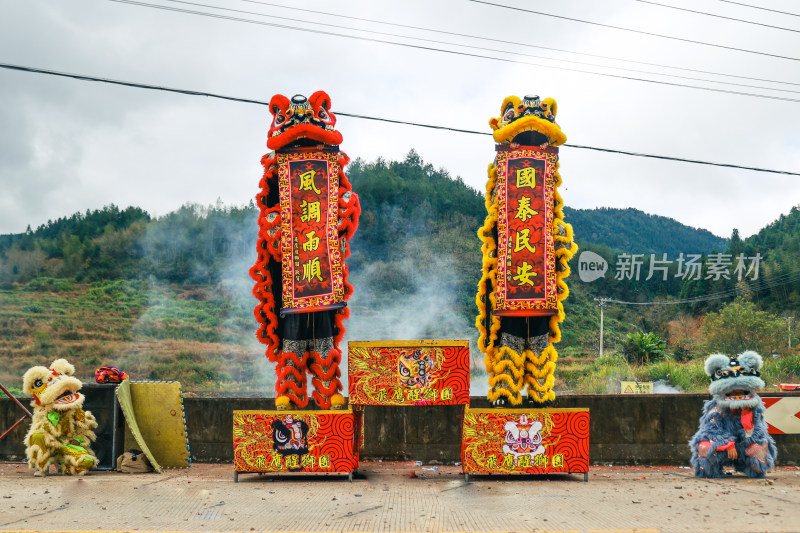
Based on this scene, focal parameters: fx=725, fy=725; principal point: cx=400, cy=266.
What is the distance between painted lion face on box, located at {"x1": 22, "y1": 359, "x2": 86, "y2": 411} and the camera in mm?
7680

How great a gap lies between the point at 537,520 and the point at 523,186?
3.77 meters

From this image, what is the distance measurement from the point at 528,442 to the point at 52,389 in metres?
5.00

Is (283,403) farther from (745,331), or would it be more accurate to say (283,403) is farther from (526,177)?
(745,331)

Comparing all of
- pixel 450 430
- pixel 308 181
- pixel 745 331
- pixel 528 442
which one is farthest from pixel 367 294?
pixel 528 442

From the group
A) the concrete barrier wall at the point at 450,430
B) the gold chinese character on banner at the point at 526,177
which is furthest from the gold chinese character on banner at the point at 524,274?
the concrete barrier wall at the point at 450,430

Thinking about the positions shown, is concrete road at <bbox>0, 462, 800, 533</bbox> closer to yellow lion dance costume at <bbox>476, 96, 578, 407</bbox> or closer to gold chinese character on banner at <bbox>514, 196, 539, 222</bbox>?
yellow lion dance costume at <bbox>476, 96, 578, 407</bbox>

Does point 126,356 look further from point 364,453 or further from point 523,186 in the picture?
point 523,186

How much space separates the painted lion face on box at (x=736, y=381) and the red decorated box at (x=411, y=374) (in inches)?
99.2

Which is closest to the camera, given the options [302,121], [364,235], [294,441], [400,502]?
[400,502]

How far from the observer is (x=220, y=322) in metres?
32.9

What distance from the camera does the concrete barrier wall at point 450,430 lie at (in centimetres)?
836

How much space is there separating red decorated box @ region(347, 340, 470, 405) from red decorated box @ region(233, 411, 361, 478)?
0.36 meters

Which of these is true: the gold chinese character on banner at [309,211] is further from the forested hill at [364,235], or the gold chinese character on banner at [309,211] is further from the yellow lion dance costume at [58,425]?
the forested hill at [364,235]

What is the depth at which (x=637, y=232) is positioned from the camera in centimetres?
4569
